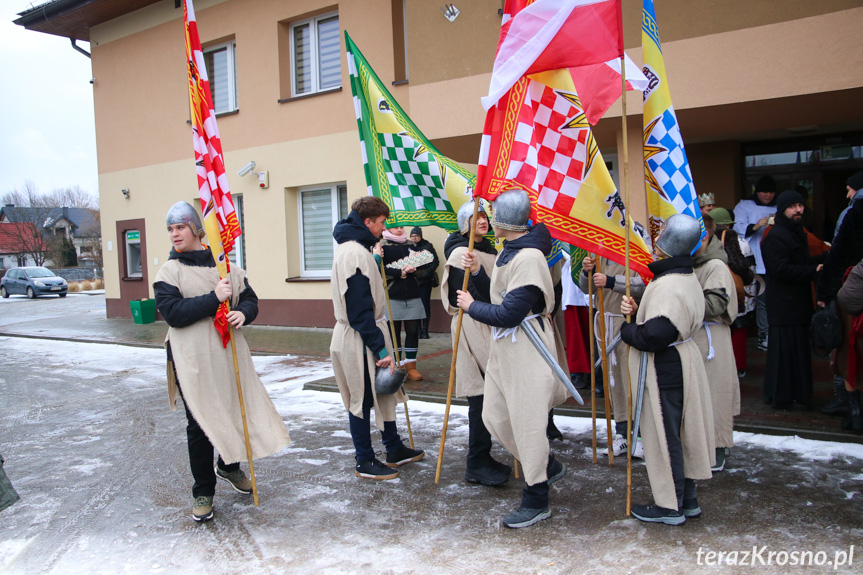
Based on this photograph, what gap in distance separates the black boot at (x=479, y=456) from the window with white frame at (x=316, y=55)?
9.88 m

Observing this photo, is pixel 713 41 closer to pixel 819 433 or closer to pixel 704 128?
pixel 704 128

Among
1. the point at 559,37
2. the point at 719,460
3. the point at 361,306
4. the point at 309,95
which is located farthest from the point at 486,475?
the point at 309,95

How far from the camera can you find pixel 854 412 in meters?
4.83

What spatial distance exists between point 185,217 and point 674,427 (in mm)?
3151

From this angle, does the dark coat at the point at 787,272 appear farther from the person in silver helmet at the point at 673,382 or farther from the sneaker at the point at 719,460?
the person in silver helmet at the point at 673,382

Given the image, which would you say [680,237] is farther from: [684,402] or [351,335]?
[351,335]

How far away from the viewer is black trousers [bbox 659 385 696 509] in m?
3.60

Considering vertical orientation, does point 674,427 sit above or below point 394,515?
above

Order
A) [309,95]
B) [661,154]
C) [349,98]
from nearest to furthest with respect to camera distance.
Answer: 1. [661,154]
2. [349,98]
3. [309,95]

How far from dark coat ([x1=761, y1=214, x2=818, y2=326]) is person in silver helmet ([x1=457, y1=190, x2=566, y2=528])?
8.87 feet

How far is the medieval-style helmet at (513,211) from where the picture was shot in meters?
3.83

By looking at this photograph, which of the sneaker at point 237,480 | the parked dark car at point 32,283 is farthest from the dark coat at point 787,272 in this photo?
the parked dark car at point 32,283

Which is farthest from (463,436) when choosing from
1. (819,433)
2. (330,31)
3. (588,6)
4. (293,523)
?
(330,31)

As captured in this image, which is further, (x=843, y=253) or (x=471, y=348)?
(x=843, y=253)
